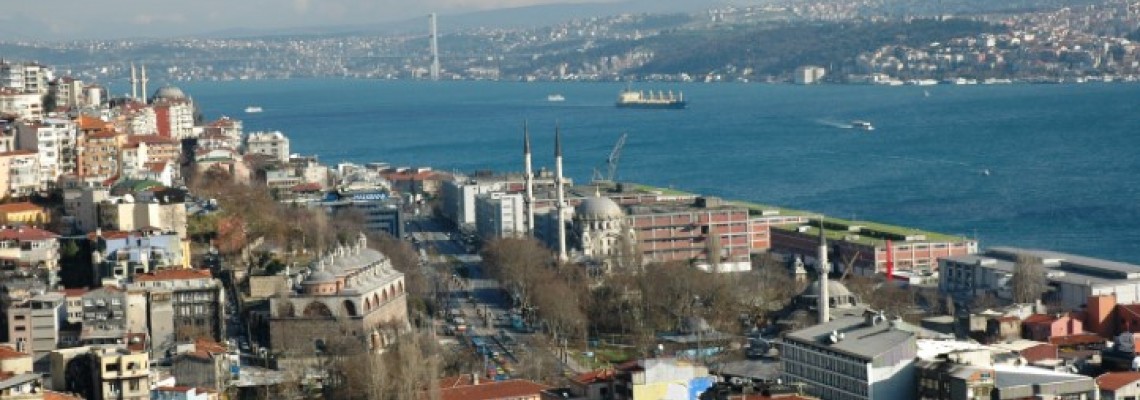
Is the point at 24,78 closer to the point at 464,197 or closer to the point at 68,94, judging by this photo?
the point at 68,94

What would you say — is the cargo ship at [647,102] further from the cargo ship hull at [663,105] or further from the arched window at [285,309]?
the arched window at [285,309]

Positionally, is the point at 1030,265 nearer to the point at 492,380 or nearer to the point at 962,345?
the point at 962,345

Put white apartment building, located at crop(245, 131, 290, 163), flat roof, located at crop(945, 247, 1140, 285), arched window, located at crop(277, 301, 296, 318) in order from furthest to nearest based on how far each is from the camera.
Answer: white apartment building, located at crop(245, 131, 290, 163) < flat roof, located at crop(945, 247, 1140, 285) < arched window, located at crop(277, 301, 296, 318)

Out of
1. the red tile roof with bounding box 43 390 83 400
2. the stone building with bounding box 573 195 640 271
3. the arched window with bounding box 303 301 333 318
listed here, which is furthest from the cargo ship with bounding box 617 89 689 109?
the red tile roof with bounding box 43 390 83 400

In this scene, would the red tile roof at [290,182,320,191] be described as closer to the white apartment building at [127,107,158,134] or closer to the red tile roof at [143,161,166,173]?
the white apartment building at [127,107,158,134]

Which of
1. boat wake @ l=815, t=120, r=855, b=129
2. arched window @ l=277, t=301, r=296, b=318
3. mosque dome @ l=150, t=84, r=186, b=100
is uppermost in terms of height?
mosque dome @ l=150, t=84, r=186, b=100

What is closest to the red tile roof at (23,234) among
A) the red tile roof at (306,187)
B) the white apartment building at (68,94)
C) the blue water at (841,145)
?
the red tile roof at (306,187)

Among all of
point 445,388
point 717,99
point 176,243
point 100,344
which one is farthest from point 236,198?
point 717,99
